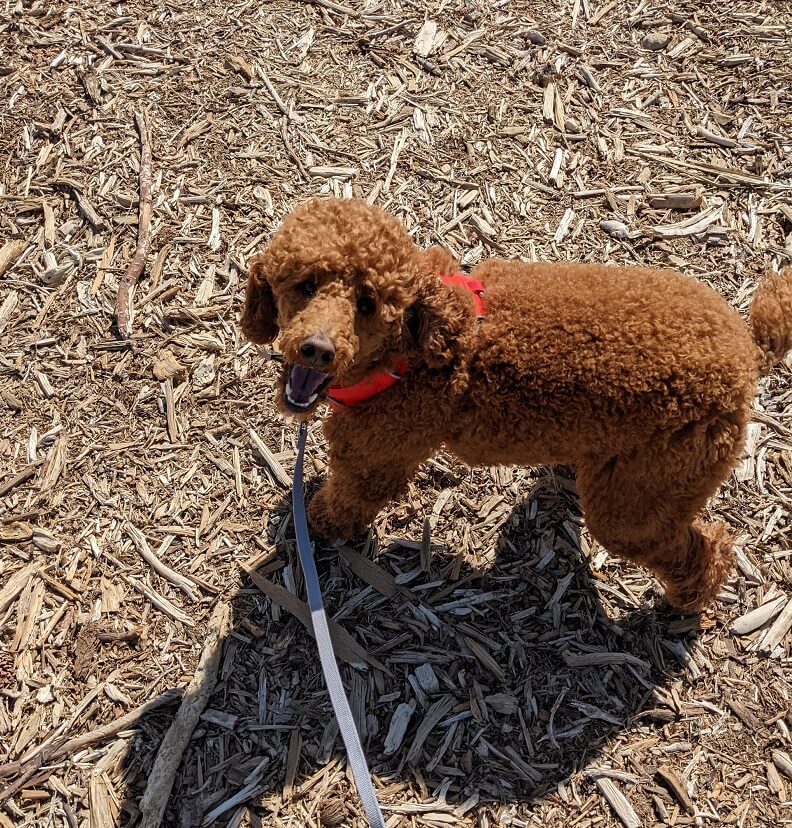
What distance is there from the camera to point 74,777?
312 cm

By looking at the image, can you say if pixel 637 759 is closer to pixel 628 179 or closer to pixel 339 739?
pixel 339 739

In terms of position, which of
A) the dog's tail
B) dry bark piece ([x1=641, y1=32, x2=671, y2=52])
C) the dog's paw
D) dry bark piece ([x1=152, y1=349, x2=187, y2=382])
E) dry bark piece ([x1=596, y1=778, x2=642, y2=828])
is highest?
dry bark piece ([x1=641, y1=32, x2=671, y2=52])

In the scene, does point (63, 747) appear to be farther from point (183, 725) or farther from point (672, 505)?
point (672, 505)

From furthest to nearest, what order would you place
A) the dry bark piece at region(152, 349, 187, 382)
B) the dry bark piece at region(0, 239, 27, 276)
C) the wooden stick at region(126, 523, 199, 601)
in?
the dry bark piece at region(0, 239, 27, 276)
the dry bark piece at region(152, 349, 187, 382)
the wooden stick at region(126, 523, 199, 601)

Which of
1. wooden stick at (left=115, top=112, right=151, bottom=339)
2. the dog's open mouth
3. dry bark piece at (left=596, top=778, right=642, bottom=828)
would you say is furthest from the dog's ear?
dry bark piece at (left=596, top=778, right=642, bottom=828)

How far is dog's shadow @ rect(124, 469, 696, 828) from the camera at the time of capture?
317cm

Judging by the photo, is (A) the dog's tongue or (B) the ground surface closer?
(A) the dog's tongue

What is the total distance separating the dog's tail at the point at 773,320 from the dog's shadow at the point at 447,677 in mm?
1293

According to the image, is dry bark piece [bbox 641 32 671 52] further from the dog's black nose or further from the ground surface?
the dog's black nose

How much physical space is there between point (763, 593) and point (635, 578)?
24.2 inches

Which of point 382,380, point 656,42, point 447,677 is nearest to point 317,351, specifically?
point 382,380

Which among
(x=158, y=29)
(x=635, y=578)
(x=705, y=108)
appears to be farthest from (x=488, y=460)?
(x=158, y=29)

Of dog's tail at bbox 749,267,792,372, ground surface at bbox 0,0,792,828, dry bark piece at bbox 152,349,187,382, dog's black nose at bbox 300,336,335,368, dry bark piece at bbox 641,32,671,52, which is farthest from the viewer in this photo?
dry bark piece at bbox 641,32,671,52

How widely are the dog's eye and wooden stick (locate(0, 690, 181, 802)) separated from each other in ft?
6.37
